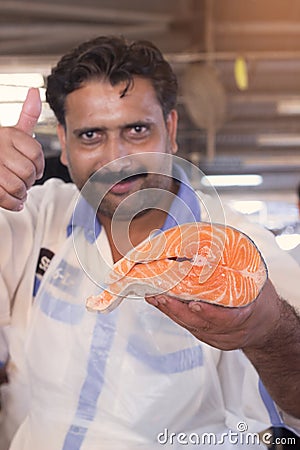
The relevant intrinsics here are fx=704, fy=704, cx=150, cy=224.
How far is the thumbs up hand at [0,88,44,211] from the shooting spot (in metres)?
0.57

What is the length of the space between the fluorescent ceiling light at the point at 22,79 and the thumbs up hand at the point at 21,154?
4 cm

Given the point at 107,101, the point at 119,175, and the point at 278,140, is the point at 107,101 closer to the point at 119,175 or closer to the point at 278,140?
the point at 119,175

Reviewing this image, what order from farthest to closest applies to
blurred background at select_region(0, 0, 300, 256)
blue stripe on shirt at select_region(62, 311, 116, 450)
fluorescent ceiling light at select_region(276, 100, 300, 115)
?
fluorescent ceiling light at select_region(276, 100, 300, 115) < blurred background at select_region(0, 0, 300, 256) < blue stripe on shirt at select_region(62, 311, 116, 450)

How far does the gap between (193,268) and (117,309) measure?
0.63 feet

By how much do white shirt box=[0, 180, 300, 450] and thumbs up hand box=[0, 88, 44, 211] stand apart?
0.10 m

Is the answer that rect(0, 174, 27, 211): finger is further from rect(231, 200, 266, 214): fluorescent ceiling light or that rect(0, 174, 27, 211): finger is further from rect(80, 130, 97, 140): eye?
rect(231, 200, 266, 214): fluorescent ceiling light

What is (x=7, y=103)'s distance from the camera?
64 centimetres

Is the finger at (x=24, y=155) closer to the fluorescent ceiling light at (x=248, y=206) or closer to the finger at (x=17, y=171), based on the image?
the finger at (x=17, y=171)

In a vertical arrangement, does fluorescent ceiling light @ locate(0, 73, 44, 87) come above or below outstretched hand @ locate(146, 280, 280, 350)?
above

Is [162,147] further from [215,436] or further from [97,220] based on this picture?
[215,436]

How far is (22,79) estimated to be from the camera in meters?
0.65

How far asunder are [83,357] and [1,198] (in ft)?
0.61

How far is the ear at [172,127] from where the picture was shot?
63 centimetres

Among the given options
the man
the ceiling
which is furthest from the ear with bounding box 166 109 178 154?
the ceiling
